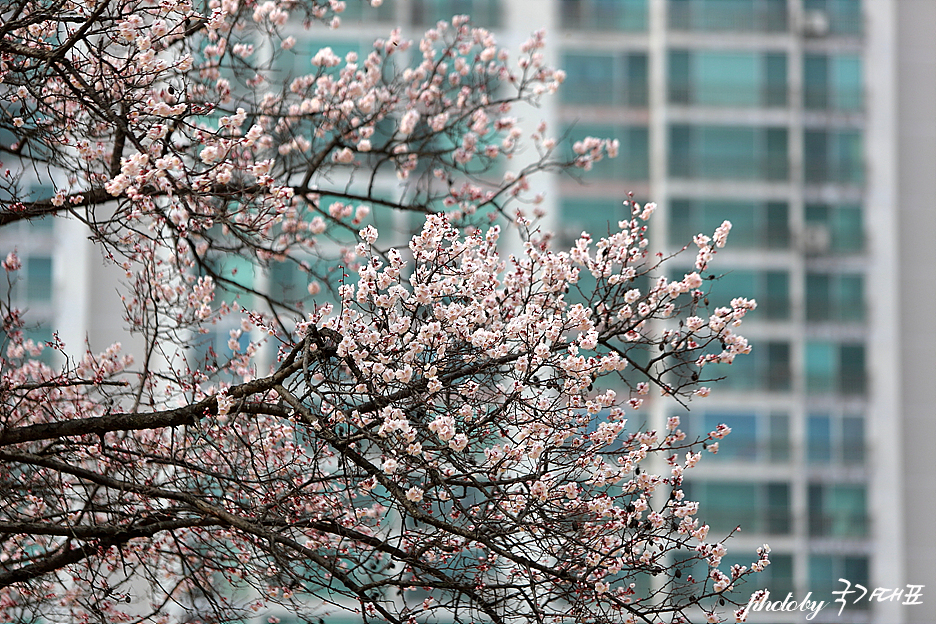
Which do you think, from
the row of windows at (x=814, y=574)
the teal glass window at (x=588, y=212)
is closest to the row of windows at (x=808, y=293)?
the teal glass window at (x=588, y=212)

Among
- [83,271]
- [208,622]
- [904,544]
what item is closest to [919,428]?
[904,544]

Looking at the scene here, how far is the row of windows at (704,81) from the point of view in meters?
28.4

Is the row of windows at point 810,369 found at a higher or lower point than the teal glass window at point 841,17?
lower

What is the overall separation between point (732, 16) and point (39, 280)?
56.6ft

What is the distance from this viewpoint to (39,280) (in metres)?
27.9

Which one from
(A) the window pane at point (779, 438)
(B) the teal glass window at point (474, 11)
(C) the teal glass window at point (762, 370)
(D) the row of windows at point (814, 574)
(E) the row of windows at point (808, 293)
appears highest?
(B) the teal glass window at point (474, 11)

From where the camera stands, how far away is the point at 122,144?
6.19 meters

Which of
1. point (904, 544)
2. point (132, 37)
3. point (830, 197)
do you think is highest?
point (830, 197)

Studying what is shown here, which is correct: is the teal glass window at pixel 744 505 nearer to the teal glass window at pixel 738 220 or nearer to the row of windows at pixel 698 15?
the teal glass window at pixel 738 220

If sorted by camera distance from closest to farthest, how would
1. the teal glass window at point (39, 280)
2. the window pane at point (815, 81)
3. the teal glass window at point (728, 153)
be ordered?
1. the teal glass window at point (39, 280)
2. the teal glass window at point (728, 153)
3. the window pane at point (815, 81)

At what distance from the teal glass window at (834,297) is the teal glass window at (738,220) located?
121 centimetres

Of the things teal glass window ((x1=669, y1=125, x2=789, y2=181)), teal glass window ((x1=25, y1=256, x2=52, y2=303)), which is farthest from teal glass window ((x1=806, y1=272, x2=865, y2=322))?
teal glass window ((x1=25, y1=256, x2=52, y2=303))

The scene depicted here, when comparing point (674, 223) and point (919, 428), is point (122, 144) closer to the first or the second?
point (674, 223)

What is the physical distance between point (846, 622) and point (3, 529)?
2445 centimetres
